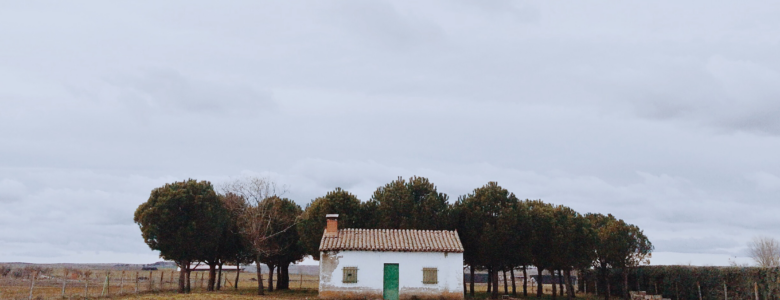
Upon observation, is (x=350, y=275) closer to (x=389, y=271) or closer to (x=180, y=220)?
(x=389, y=271)

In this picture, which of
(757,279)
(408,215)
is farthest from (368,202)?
(757,279)

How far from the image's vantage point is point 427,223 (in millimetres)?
36469

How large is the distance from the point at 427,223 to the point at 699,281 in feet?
55.7

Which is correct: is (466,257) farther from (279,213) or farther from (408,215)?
(279,213)

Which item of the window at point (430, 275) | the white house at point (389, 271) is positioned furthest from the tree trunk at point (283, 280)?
the window at point (430, 275)

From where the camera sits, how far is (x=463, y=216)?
3678 cm

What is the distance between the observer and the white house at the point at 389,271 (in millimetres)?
29438

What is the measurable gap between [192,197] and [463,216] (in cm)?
1777

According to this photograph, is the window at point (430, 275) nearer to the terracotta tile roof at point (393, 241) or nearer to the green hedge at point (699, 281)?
the terracotta tile roof at point (393, 241)

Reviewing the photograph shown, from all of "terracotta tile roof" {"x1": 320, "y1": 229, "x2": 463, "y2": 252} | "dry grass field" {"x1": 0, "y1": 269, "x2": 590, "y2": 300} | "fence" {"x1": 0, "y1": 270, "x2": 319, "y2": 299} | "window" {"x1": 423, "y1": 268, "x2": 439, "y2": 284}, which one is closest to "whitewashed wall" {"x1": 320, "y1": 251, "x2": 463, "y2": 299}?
"window" {"x1": 423, "y1": 268, "x2": 439, "y2": 284}

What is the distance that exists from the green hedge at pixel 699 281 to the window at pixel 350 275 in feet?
68.1

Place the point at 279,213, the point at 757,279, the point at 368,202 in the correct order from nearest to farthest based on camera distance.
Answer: the point at 757,279 → the point at 368,202 → the point at 279,213

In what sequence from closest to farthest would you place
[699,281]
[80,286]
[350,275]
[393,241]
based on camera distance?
[350,275], [393,241], [699,281], [80,286]

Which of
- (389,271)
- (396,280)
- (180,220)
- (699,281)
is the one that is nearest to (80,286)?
(180,220)
